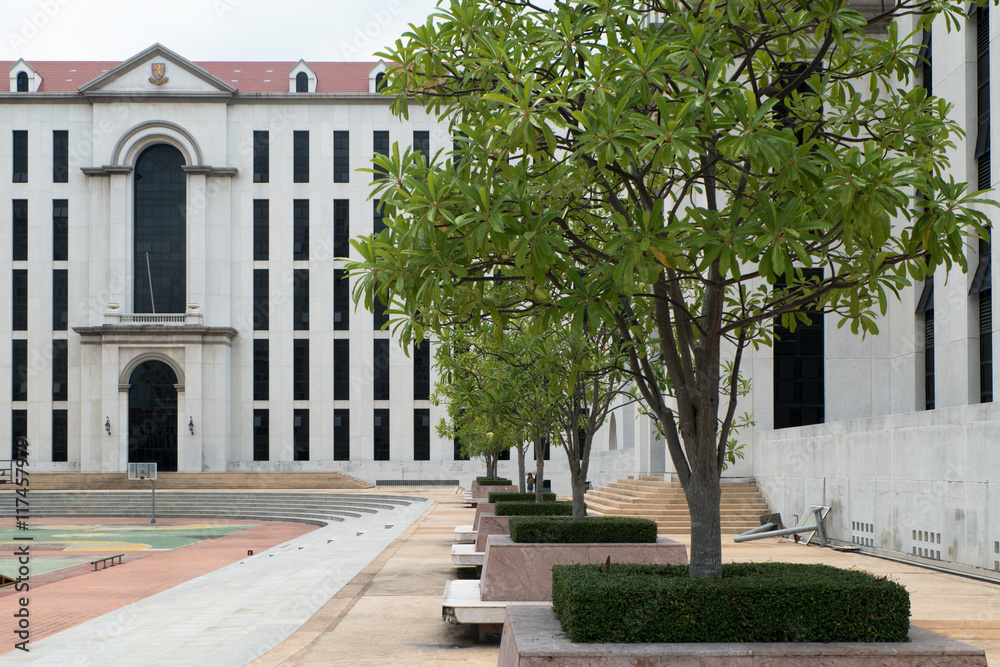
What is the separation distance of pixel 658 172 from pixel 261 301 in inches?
2526

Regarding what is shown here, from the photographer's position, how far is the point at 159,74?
2665 inches

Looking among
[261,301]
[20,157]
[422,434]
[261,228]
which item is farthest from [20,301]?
[422,434]

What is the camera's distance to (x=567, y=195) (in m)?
7.08

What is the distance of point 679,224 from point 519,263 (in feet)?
3.59

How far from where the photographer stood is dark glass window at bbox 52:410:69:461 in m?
67.7

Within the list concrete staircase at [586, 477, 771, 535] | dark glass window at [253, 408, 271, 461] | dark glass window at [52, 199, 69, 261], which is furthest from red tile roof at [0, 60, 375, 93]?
concrete staircase at [586, 477, 771, 535]

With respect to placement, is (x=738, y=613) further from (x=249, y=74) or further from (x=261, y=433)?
(x=249, y=74)

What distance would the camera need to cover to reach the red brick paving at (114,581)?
50.0ft

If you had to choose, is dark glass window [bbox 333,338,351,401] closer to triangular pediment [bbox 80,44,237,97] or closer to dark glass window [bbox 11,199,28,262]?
triangular pediment [bbox 80,44,237,97]

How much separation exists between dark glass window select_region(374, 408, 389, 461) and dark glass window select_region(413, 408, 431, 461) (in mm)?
2065

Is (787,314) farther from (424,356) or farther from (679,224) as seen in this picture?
(424,356)

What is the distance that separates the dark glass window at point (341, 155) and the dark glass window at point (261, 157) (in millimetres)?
4790

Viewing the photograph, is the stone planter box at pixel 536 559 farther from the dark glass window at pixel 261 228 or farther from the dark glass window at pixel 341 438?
the dark glass window at pixel 261 228

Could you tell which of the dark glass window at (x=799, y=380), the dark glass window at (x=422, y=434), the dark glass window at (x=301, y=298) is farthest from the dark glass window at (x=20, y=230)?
the dark glass window at (x=799, y=380)
